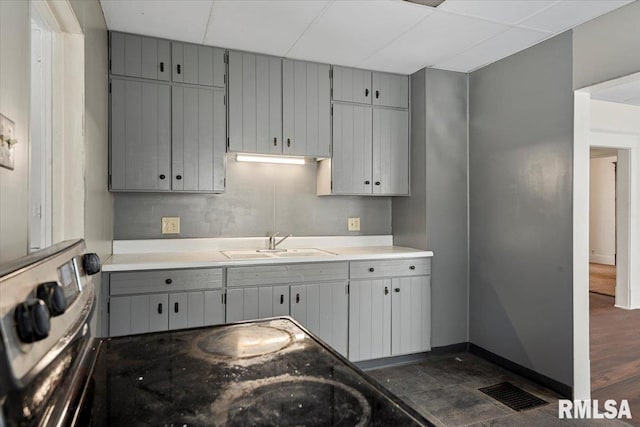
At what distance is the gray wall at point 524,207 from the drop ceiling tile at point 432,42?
0.47 metres

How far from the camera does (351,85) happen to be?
11.1ft

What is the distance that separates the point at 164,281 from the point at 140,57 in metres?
1.55

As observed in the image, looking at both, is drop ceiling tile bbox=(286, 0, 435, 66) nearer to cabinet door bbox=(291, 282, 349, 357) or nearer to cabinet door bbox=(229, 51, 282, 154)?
cabinet door bbox=(229, 51, 282, 154)

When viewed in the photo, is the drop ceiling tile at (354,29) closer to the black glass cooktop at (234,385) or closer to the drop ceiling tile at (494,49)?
the drop ceiling tile at (494,49)

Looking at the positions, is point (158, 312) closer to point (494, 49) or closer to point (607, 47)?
point (494, 49)

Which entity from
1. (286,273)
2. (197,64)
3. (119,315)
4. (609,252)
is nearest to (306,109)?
(197,64)

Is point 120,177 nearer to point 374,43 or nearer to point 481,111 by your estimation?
point 374,43

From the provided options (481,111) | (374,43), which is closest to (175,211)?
(374,43)

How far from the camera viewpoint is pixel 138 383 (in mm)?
872

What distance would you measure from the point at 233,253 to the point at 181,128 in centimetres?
101

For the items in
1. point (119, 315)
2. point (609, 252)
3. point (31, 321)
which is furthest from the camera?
point (609, 252)

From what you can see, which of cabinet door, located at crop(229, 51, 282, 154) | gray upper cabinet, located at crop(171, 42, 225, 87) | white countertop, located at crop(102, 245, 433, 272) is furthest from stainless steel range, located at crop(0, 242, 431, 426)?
gray upper cabinet, located at crop(171, 42, 225, 87)

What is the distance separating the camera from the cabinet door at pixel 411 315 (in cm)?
318

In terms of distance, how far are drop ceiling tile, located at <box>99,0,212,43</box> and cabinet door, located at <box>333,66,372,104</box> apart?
112 cm
